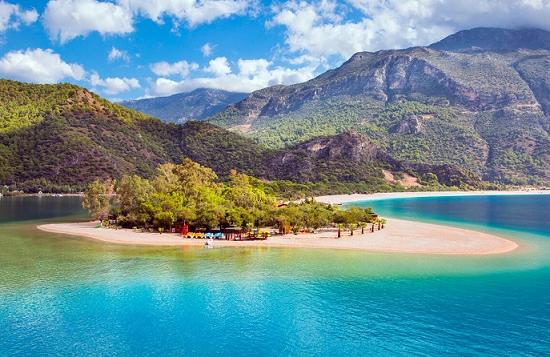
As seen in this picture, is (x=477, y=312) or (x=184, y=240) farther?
(x=184, y=240)

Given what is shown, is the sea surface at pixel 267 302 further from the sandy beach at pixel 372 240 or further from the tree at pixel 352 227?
the tree at pixel 352 227

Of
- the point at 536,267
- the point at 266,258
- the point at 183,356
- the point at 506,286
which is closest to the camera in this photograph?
the point at 183,356

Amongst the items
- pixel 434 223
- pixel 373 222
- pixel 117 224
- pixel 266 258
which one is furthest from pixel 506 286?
pixel 117 224

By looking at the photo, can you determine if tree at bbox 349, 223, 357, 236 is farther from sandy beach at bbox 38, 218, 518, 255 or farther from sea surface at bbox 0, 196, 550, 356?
sea surface at bbox 0, 196, 550, 356

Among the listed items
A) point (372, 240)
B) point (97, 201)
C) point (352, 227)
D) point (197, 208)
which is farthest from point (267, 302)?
point (97, 201)

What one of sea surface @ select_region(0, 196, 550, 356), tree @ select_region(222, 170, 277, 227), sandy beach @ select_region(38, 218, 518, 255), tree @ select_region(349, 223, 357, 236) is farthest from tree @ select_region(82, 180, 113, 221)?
tree @ select_region(349, 223, 357, 236)

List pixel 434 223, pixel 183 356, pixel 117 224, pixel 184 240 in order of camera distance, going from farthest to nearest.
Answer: pixel 434 223, pixel 117 224, pixel 184 240, pixel 183 356

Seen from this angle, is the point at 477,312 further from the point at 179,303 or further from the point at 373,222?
the point at 373,222

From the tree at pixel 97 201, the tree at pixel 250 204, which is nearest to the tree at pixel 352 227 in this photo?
the tree at pixel 250 204
